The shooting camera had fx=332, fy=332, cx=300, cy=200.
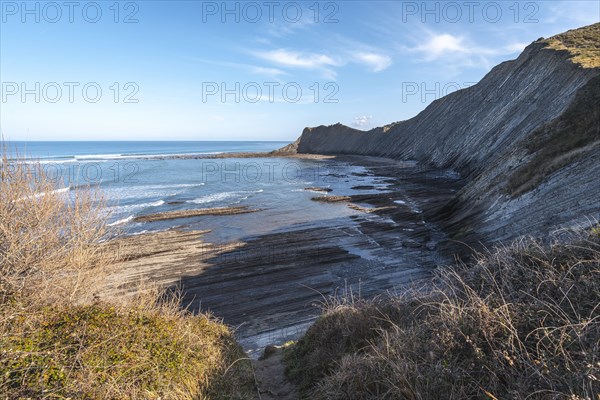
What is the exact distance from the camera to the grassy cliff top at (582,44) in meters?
32.2

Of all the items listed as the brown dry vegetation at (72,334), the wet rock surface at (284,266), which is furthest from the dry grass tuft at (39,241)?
the wet rock surface at (284,266)

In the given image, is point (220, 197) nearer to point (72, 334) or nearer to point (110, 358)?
point (72, 334)

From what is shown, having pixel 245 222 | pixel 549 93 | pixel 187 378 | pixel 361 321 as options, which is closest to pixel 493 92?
pixel 549 93

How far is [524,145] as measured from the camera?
22.5 m

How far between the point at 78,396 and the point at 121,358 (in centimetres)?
94

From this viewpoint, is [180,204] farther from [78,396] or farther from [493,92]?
[493,92]

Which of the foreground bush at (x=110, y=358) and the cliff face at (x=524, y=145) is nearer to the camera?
the foreground bush at (x=110, y=358)

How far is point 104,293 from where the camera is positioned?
49.6 feet

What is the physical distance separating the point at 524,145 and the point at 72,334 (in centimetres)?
2613

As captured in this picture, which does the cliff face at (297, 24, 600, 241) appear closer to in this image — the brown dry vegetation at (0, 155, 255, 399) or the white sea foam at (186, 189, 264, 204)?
the brown dry vegetation at (0, 155, 255, 399)

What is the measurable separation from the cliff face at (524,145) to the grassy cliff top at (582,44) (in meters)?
0.36

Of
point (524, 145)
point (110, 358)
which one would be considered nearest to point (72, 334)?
point (110, 358)

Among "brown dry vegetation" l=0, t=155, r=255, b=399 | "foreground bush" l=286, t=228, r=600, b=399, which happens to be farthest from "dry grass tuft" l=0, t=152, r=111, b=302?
"foreground bush" l=286, t=228, r=600, b=399

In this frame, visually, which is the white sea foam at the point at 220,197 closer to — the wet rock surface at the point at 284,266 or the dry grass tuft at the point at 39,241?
the wet rock surface at the point at 284,266
